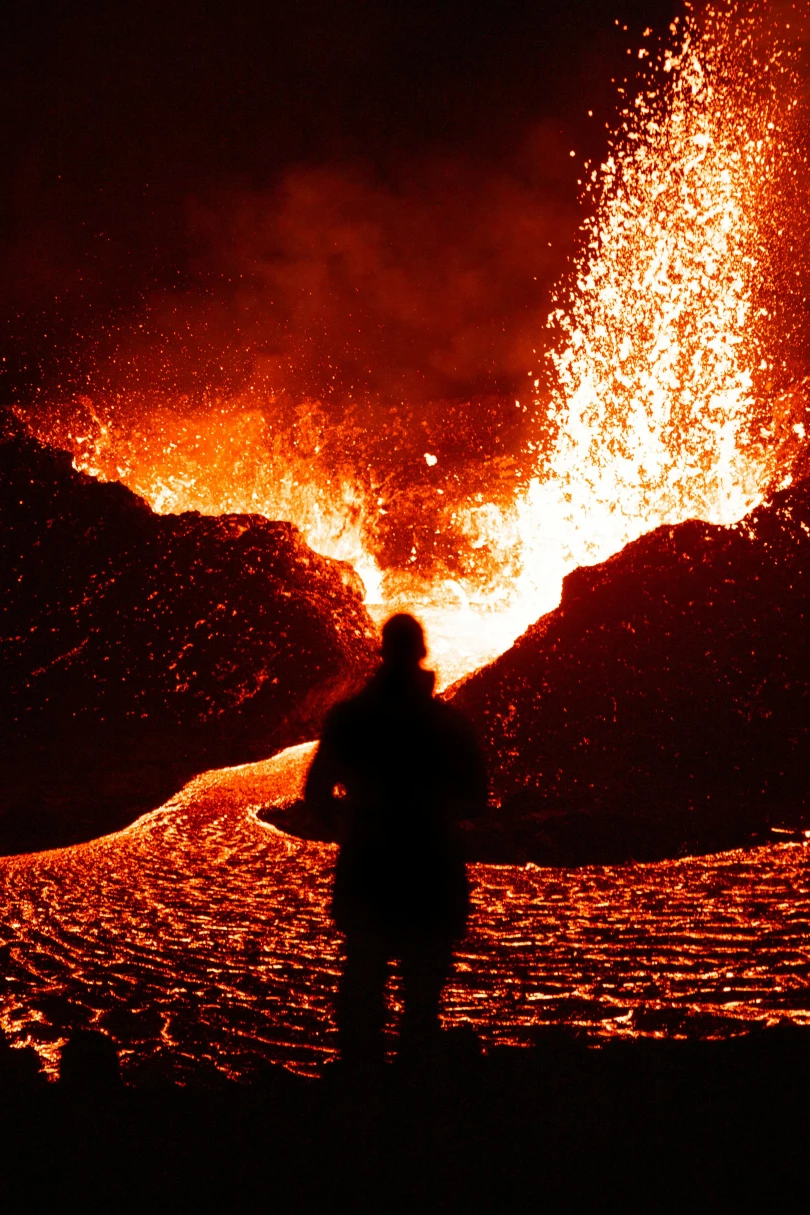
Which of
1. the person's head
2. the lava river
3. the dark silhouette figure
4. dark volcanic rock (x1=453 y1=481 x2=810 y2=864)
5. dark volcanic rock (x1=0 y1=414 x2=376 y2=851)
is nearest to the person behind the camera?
the dark silhouette figure

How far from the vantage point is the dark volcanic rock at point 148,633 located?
19.9 m

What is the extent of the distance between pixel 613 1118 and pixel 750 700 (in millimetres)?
9353

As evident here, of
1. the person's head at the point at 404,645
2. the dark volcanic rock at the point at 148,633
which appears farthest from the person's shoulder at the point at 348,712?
the dark volcanic rock at the point at 148,633

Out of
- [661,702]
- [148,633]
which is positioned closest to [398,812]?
[661,702]

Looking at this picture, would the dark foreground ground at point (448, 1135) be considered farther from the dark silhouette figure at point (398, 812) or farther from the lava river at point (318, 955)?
the dark silhouette figure at point (398, 812)

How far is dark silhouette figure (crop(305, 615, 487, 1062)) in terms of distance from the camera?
325 centimetres

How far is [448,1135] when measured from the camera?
2762 mm

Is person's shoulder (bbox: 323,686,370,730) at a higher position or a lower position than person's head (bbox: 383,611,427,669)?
lower

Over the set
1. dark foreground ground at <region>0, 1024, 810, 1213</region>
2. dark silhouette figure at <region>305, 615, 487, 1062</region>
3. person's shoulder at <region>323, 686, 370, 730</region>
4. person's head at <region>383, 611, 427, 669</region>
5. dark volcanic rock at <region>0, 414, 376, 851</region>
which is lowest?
dark foreground ground at <region>0, 1024, 810, 1213</region>

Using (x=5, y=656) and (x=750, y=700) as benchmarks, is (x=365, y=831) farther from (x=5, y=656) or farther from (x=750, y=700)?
(x=5, y=656)

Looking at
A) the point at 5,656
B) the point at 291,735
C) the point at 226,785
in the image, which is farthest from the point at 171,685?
the point at 226,785

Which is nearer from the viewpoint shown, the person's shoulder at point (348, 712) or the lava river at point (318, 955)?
the person's shoulder at point (348, 712)

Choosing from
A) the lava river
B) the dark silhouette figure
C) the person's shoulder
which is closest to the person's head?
the dark silhouette figure

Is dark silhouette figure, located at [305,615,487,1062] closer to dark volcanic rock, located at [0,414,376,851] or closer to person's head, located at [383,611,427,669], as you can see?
person's head, located at [383,611,427,669]
